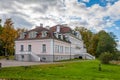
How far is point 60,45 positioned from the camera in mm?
56469

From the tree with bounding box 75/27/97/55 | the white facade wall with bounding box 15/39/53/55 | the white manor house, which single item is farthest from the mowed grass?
the tree with bounding box 75/27/97/55

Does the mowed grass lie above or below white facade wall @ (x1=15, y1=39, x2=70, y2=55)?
below

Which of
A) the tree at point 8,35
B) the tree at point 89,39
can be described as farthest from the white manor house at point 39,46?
the tree at point 89,39

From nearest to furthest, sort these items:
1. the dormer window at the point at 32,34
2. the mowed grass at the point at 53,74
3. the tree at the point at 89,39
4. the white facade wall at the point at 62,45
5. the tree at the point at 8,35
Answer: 1. the mowed grass at the point at 53,74
2. the dormer window at the point at 32,34
3. the white facade wall at the point at 62,45
4. the tree at the point at 8,35
5. the tree at the point at 89,39

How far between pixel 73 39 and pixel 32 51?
20.5m

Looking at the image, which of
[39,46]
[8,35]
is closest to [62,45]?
[39,46]

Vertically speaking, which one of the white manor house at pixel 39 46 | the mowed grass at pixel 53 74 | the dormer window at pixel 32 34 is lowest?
the mowed grass at pixel 53 74

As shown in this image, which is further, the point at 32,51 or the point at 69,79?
the point at 32,51

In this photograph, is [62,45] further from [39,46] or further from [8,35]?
[8,35]

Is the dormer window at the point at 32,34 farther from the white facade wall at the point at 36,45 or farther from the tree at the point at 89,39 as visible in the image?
the tree at the point at 89,39

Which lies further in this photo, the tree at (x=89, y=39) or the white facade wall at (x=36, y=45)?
the tree at (x=89, y=39)

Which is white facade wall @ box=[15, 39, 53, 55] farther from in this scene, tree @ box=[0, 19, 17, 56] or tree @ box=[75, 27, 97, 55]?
tree @ box=[75, 27, 97, 55]

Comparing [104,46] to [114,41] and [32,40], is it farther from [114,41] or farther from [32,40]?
[32,40]

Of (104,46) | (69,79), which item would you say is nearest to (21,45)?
(104,46)
